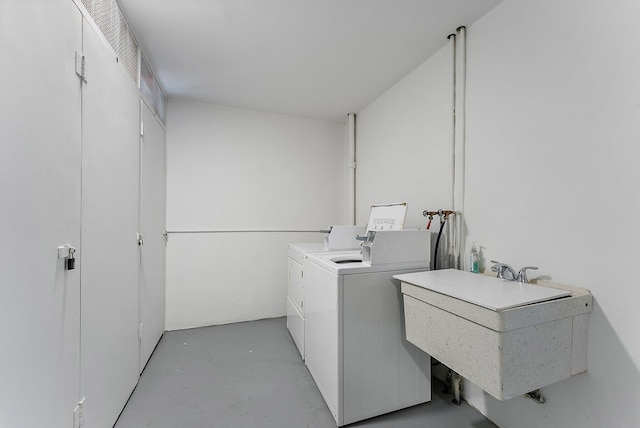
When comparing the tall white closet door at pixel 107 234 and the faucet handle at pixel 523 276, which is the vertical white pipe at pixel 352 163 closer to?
the faucet handle at pixel 523 276

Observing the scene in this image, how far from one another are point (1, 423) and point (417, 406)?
2014 millimetres

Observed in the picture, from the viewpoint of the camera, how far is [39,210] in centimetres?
100

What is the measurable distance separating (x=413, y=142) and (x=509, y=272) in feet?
4.28

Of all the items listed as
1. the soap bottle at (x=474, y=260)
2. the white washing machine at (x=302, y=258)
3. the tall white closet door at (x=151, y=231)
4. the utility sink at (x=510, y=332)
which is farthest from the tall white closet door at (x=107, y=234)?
the soap bottle at (x=474, y=260)

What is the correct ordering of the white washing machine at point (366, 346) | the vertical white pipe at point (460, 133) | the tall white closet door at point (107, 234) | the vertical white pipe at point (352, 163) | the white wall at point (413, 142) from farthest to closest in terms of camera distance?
the vertical white pipe at point (352, 163)
the white wall at point (413, 142)
the vertical white pipe at point (460, 133)
the white washing machine at point (366, 346)
the tall white closet door at point (107, 234)

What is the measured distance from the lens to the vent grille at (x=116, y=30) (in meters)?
1.41

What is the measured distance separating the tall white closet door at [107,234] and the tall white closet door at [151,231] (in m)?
0.20

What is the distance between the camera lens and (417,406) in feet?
6.03

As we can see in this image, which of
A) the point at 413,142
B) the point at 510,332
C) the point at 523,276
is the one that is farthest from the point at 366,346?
the point at 413,142

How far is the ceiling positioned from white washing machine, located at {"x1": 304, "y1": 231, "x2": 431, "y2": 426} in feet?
4.67

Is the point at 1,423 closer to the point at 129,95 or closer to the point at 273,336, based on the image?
the point at 129,95

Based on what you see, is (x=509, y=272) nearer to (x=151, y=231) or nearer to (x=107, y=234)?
(x=107, y=234)

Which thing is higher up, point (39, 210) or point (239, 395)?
point (39, 210)

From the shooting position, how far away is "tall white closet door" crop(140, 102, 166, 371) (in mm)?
2164
